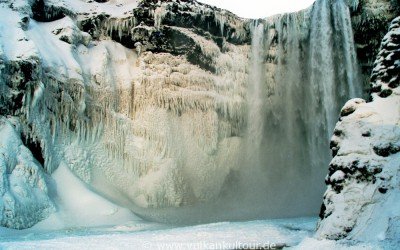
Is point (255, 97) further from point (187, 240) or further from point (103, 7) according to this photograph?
point (187, 240)

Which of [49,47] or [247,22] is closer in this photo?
[49,47]

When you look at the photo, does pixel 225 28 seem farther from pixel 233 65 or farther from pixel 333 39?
pixel 333 39

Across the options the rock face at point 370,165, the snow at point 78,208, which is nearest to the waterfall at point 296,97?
the snow at point 78,208

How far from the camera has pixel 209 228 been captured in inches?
427

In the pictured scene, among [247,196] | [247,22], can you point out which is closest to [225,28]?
[247,22]

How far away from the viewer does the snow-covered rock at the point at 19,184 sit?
11.6 metres

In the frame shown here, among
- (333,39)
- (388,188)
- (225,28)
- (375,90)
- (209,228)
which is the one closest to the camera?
(388,188)

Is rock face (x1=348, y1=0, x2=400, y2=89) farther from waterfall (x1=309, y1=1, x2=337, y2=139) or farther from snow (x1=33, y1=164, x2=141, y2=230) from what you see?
snow (x1=33, y1=164, x2=141, y2=230)

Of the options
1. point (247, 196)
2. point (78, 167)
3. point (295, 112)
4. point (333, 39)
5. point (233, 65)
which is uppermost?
point (333, 39)

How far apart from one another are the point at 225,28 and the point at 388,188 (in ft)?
44.6

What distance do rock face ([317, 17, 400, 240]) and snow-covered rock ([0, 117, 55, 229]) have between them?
8.12 meters

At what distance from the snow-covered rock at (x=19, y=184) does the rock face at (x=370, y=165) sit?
8.12 metres

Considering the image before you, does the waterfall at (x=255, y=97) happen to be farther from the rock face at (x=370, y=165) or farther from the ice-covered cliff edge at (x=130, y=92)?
the rock face at (x=370, y=165)

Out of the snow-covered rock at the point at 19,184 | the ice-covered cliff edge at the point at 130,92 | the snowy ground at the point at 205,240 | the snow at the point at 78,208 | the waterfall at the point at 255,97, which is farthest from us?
the waterfall at the point at 255,97
